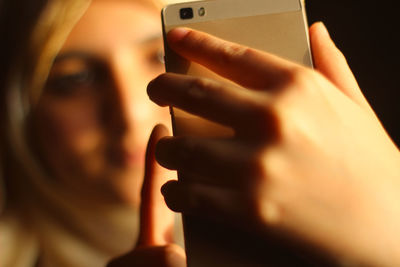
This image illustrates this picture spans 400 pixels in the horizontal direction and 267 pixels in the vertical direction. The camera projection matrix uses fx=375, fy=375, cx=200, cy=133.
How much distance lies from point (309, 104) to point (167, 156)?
0.11 metres

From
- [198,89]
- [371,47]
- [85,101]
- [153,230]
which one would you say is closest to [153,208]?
[153,230]

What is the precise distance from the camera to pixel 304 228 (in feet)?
0.83

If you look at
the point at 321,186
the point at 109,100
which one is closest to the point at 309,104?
the point at 321,186

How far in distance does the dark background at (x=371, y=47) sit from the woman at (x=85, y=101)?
11.5 inches

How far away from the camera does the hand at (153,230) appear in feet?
1.24

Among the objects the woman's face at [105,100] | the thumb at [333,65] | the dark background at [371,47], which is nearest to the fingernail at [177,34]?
the thumb at [333,65]

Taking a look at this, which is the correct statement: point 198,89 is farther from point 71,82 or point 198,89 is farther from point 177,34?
point 71,82

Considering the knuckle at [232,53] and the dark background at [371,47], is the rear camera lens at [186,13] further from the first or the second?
the dark background at [371,47]

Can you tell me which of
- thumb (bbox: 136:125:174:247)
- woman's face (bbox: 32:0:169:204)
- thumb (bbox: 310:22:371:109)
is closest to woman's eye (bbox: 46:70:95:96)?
woman's face (bbox: 32:0:169:204)

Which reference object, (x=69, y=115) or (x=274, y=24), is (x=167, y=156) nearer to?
(x=274, y=24)

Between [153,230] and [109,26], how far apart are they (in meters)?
0.31

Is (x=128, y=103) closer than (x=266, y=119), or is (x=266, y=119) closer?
(x=266, y=119)

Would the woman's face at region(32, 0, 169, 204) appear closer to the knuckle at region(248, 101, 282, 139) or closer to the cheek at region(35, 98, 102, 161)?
the cheek at region(35, 98, 102, 161)

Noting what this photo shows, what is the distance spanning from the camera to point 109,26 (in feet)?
1.81
